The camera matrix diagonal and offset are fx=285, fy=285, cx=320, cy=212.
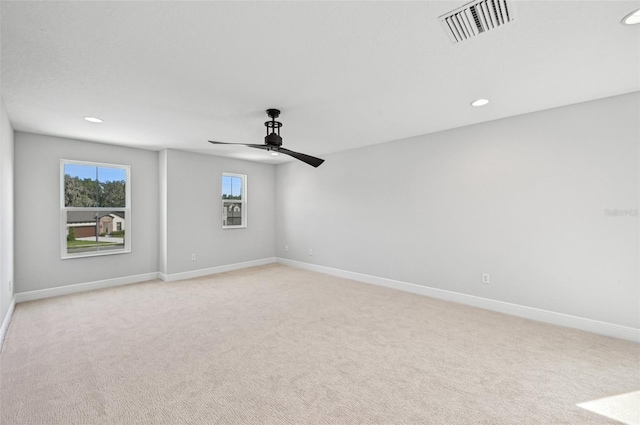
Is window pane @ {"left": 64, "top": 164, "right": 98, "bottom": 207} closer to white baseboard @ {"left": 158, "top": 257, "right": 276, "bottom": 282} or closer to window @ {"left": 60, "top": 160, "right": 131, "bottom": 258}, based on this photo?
window @ {"left": 60, "top": 160, "right": 131, "bottom": 258}

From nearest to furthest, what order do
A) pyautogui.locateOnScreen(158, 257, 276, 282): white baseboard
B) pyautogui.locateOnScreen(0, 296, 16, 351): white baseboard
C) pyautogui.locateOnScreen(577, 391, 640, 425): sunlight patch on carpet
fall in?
pyautogui.locateOnScreen(577, 391, 640, 425): sunlight patch on carpet < pyautogui.locateOnScreen(0, 296, 16, 351): white baseboard < pyautogui.locateOnScreen(158, 257, 276, 282): white baseboard

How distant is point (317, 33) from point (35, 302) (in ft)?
16.5

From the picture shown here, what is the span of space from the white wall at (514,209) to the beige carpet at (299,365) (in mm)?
498

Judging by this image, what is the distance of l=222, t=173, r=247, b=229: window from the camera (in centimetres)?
602

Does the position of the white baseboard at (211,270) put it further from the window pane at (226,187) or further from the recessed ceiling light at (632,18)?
the recessed ceiling light at (632,18)

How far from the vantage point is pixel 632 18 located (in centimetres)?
170

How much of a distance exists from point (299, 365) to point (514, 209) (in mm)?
3055

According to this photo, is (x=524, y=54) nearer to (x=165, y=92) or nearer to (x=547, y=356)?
(x=547, y=356)

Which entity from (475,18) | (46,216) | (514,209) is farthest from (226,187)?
(475,18)

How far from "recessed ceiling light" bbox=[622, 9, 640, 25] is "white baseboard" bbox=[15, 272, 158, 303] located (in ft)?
21.2

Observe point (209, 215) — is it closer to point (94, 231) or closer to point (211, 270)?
point (211, 270)

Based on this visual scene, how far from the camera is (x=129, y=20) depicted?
1.67 meters

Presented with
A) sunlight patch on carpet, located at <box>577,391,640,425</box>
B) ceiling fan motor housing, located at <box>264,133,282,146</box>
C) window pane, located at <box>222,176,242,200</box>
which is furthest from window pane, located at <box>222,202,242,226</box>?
sunlight patch on carpet, located at <box>577,391,640,425</box>

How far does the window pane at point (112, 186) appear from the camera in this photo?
4688 mm
